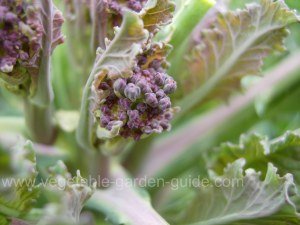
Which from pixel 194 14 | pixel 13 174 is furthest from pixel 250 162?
pixel 13 174

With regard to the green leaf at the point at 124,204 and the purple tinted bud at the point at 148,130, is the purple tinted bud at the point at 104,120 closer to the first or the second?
the purple tinted bud at the point at 148,130

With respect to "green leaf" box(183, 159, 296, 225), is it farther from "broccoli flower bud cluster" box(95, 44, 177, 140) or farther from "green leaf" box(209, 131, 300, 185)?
"broccoli flower bud cluster" box(95, 44, 177, 140)

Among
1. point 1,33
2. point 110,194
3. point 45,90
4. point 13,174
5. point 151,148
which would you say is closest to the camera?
point 13,174

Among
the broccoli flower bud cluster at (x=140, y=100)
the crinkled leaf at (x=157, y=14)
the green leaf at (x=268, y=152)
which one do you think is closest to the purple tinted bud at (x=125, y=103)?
the broccoli flower bud cluster at (x=140, y=100)

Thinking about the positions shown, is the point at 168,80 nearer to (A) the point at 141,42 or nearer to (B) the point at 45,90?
(A) the point at 141,42

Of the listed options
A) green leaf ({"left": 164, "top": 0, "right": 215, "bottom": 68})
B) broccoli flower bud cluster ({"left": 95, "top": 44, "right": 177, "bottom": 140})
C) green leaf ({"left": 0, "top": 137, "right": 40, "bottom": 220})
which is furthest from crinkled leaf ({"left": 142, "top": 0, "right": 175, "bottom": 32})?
green leaf ({"left": 0, "top": 137, "right": 40, "bottom": 220})
